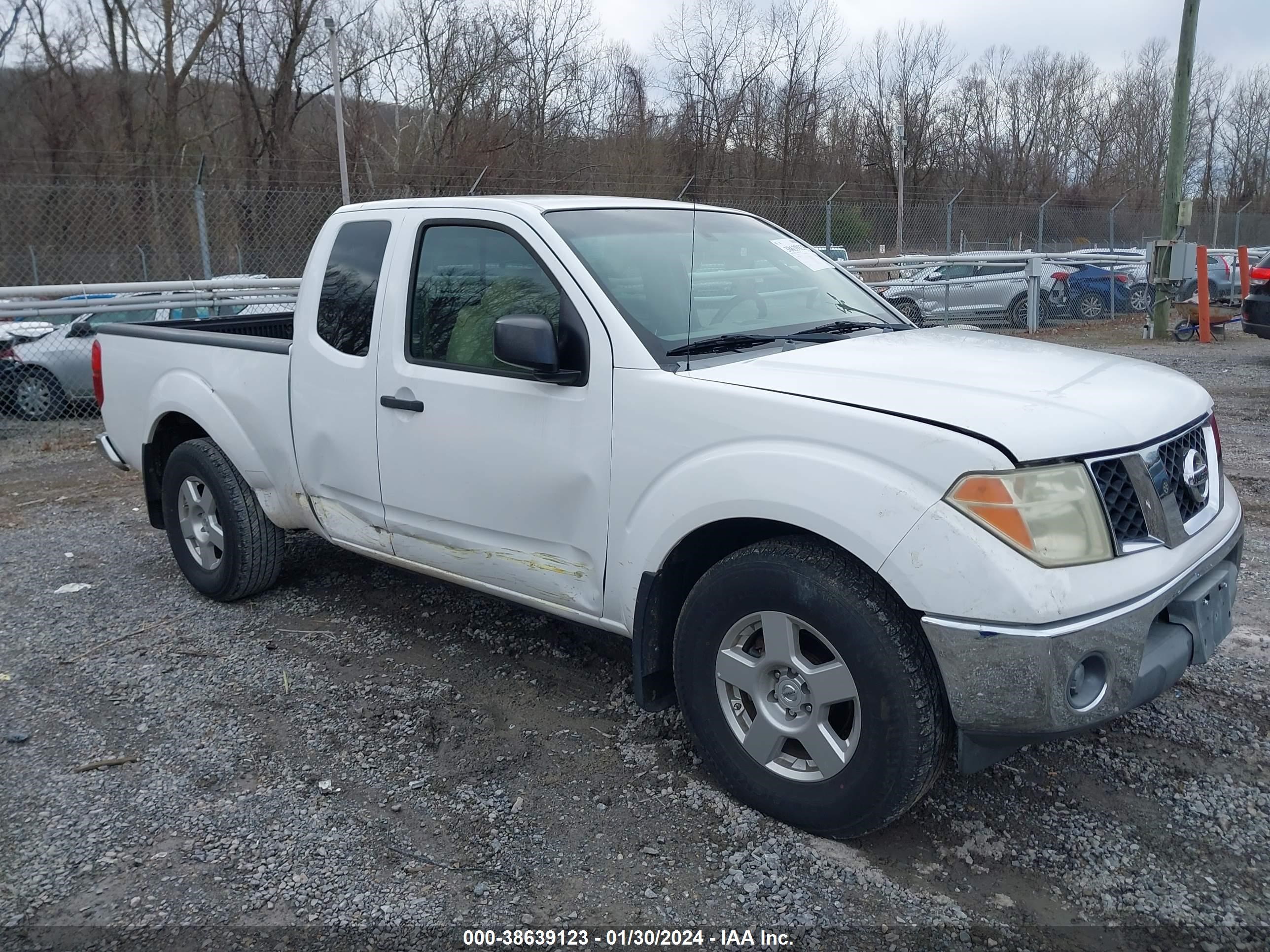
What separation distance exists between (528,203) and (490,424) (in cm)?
85

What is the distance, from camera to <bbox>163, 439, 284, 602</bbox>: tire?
497cm

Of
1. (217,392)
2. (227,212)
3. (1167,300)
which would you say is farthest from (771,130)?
(217,392)

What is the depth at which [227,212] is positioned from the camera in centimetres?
1499

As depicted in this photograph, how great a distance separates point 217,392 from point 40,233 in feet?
54.2

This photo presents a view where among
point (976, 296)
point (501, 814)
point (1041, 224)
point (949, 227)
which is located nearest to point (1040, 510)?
point (501, 814)

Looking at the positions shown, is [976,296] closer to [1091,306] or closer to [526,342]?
[1091,306]

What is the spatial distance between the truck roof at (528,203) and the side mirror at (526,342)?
25.3 inches

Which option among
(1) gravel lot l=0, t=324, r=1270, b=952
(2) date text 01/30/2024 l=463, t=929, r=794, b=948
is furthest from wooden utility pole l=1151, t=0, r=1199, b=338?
(2) date text 01/30/2024 l=463, t=929, r=794, b=948

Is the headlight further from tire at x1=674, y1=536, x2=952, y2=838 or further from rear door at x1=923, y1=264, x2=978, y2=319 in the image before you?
rear door at x1=923, y1=264, x2=978, y2=319

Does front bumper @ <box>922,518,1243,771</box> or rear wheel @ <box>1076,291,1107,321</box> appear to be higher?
rear wheel @ <box>1076,291,1107,321</box>

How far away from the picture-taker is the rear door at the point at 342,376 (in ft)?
13.8

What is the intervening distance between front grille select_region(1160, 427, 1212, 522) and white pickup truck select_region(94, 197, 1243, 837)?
0.04ft

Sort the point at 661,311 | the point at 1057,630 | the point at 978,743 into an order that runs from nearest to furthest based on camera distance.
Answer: the point at 1057,630 < the point at 978,743 < the point at 661,311

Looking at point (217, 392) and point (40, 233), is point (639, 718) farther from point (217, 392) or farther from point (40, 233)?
point (40, 233)
